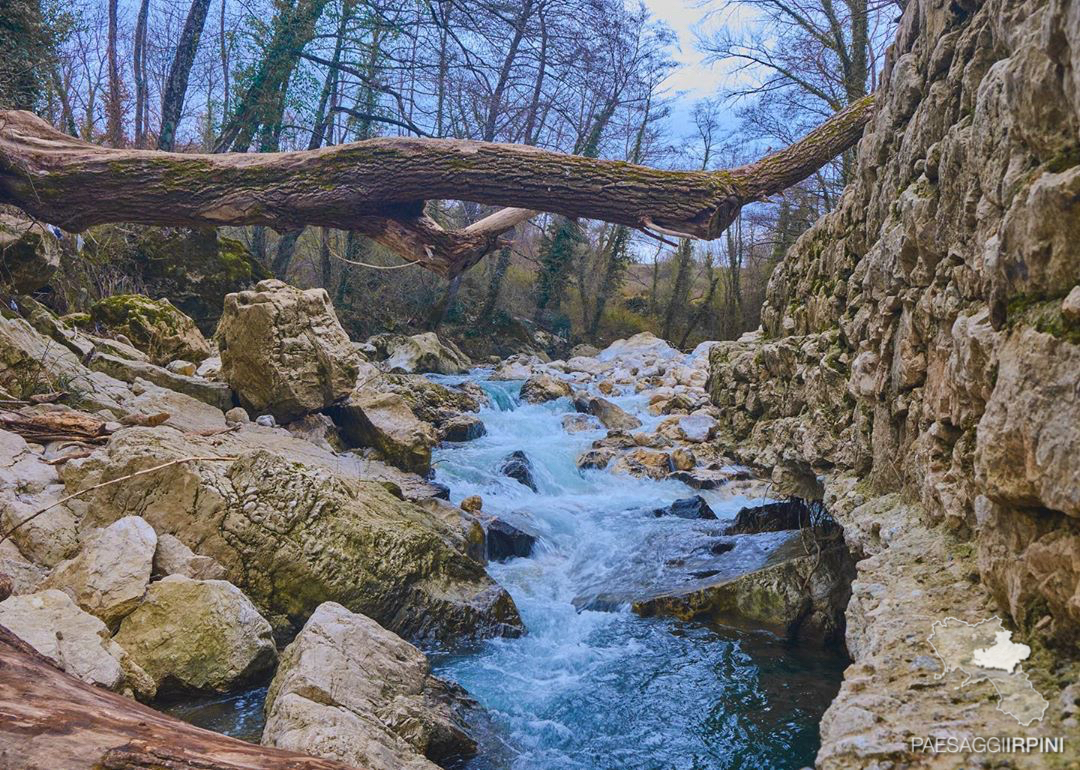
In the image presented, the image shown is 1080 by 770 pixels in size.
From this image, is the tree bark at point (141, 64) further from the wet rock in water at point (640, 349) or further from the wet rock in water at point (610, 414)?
the wet rock in water at point (640, 349)

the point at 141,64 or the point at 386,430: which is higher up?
the point at 141,64

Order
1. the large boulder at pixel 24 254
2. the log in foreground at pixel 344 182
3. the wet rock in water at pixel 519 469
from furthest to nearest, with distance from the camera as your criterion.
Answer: the wet rock in water at pixel 519 469 < the large boulder at pixel 24 254 < the log in foreground at pixel 344 182

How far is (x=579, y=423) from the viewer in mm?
12531

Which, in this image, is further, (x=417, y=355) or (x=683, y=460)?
(x=417, y=355)

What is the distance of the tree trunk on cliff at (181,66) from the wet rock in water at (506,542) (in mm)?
8406

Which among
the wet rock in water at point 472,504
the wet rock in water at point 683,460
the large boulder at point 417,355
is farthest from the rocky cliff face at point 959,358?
the large boulder at point 417,355

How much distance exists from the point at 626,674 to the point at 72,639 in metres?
3.25

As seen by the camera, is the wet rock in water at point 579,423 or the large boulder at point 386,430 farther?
the wet rock in water at point 579,423

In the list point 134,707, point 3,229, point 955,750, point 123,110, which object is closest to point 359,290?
point 123,110

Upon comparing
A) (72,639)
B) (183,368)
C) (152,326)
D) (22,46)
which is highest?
(22,46)

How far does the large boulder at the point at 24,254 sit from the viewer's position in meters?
6.73

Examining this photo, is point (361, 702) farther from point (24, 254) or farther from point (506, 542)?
point (24, 254)

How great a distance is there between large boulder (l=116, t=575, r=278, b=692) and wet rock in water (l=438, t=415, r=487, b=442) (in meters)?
6.65

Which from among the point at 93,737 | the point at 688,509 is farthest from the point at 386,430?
the point at 93,737
